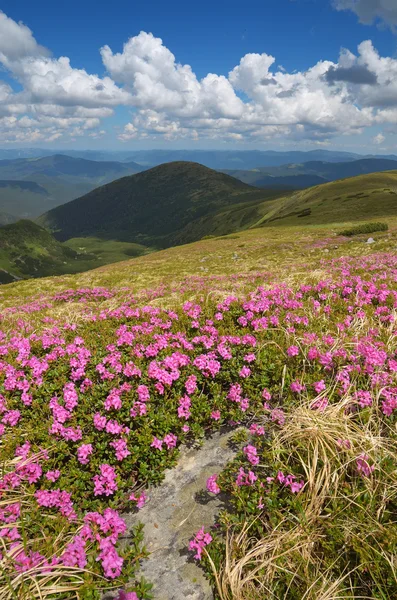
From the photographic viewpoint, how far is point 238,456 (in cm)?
499

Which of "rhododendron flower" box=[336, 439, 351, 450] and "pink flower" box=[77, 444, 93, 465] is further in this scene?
"pink flower" box=[77, 444, 93, 465]

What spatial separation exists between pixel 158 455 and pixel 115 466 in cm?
70

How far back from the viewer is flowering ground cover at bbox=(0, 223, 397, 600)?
3543mm

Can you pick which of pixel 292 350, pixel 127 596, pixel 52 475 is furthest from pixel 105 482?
pixel 292 350

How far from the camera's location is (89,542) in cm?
381

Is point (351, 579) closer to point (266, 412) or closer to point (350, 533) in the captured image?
point (350, 533)

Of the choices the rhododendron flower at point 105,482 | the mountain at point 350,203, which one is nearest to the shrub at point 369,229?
the mountain at point 350,203

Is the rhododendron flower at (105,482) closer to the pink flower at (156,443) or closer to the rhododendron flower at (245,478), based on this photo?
the pink flower at (156,443)

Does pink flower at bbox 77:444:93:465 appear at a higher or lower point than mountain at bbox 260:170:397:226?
lower

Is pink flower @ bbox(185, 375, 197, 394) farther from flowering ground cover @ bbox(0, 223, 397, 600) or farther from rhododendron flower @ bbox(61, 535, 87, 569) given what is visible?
rhododendron flower @ bbox(61, 535, 87, 569)

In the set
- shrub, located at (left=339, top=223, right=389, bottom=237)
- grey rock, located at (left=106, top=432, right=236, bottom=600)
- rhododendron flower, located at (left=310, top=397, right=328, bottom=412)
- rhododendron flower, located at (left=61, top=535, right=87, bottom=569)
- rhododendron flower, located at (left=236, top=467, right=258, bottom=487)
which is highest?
shrub, located at (left=339, top=223, right=389, bottom=237)

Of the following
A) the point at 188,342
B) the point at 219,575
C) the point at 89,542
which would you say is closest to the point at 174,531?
the point at 219,575

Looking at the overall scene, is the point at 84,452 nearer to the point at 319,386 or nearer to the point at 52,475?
the point at 52,475

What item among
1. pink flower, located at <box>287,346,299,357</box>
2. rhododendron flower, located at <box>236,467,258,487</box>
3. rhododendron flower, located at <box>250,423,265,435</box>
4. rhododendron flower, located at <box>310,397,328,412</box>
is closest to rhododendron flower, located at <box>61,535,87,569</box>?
rhododendron flower, located at <box>236,467,258,487</box>
